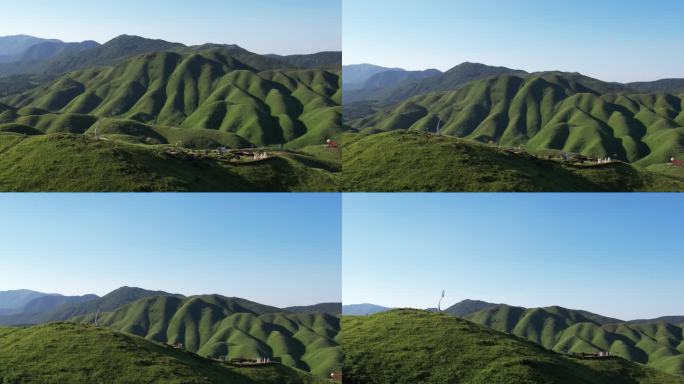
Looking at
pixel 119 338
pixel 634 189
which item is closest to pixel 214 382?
pixel 119 338

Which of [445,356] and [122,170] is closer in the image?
[445,356]

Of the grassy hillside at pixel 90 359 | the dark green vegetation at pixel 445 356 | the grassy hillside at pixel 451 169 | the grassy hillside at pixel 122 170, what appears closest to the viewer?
the dark green vegetation at pixel 445 356

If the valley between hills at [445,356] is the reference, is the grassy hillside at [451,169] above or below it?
above

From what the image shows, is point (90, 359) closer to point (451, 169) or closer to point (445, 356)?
point (445, 356)

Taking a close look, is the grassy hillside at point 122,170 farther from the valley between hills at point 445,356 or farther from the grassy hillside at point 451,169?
the valley between hills at point 445,356

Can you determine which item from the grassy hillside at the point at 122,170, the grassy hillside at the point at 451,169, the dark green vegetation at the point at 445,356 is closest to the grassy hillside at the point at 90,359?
the grassy hillside at the point at 122,170

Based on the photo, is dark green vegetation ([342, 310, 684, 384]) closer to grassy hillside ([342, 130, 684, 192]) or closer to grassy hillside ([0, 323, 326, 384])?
grassy hillside ([342, 130, 684, 192])

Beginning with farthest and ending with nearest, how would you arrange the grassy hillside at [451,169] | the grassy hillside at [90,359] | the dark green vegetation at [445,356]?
the grassy hillside at [451,169] → the grassy hillside at [90,359] → the dark green vegetation at [445,356]

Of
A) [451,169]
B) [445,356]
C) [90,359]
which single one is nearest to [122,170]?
[90,359]
